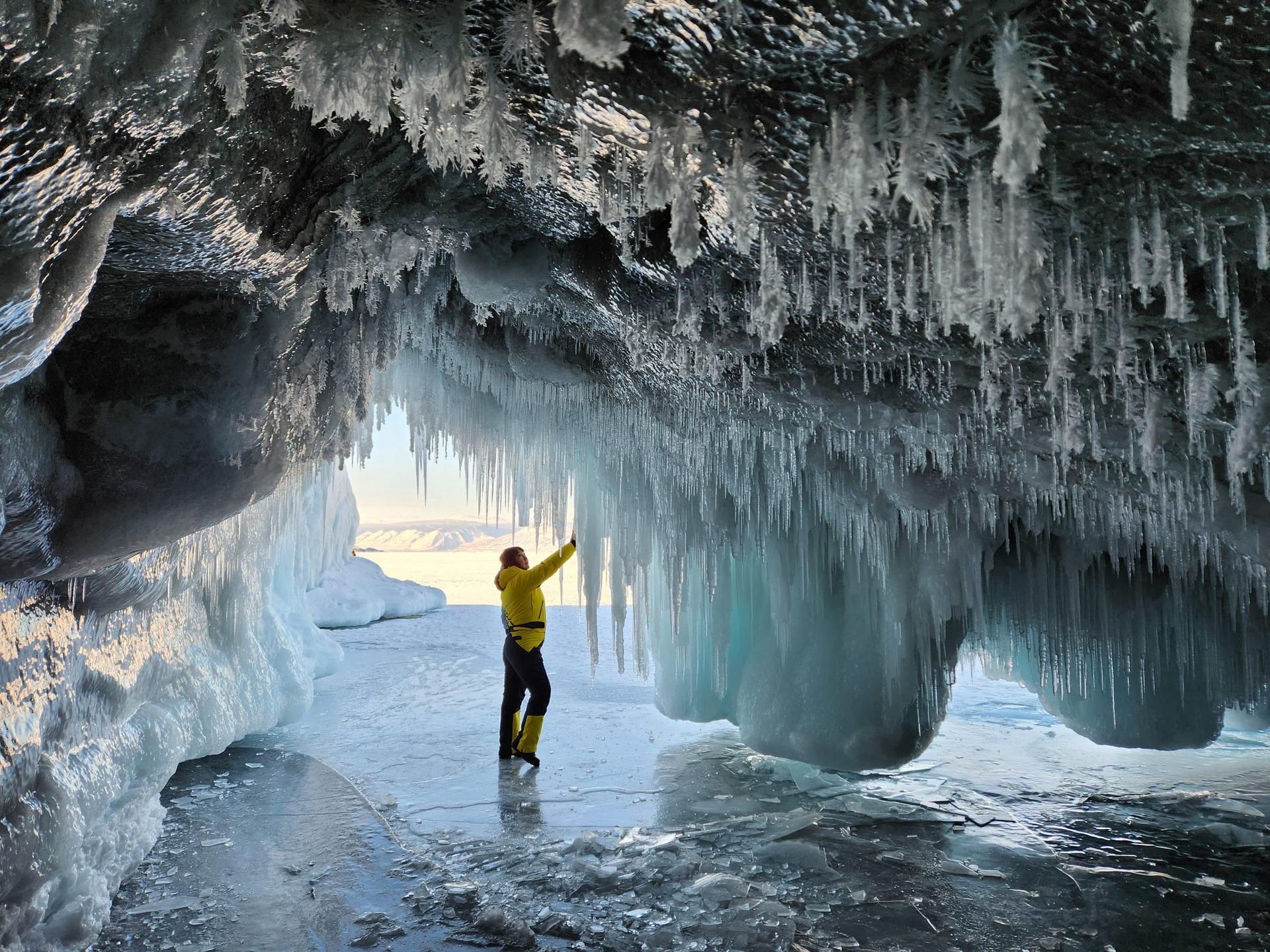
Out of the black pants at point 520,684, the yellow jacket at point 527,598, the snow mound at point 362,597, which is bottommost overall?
the snow mound at point 362,597

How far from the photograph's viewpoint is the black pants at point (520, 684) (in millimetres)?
5887

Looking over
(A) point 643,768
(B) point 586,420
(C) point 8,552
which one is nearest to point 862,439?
(B) point 586,420

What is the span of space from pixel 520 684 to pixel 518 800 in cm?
110

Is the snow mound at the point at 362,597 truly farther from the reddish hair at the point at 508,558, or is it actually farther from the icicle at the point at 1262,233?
the icicle at the point at 1262,233

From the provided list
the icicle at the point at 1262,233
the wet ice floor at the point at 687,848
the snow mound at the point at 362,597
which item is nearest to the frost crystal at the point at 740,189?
the icicle at the point at 1262,233

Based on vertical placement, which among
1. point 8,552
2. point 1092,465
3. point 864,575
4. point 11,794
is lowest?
point 11,794

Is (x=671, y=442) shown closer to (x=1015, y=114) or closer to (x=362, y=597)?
(x=1015, y=114)

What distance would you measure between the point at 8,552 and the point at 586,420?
138 inches

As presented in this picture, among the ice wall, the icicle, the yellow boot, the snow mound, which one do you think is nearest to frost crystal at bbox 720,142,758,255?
the icicle

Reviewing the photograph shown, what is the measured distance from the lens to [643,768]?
594cm

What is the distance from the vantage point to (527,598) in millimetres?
6027

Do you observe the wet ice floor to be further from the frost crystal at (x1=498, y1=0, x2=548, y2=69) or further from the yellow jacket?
the frost crystal at (x1=498, y1=0, x2=548, y2=69)

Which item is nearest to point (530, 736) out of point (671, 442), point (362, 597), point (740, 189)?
point (671, 442)

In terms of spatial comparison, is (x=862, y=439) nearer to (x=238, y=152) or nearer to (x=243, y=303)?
(x=243, y=303)
